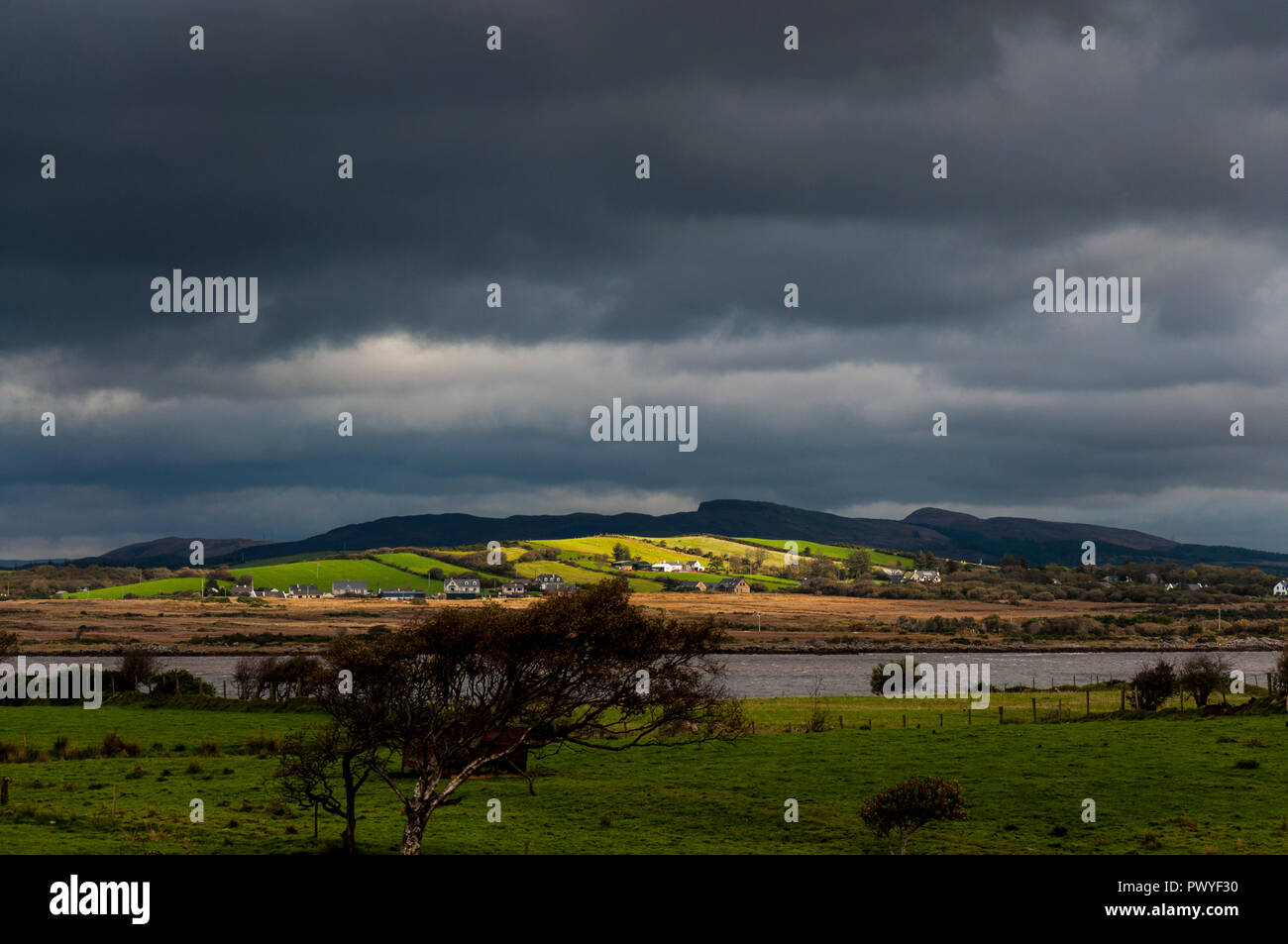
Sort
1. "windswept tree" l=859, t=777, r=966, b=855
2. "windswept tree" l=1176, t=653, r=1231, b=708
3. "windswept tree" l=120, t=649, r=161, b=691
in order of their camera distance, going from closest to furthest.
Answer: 1. "windswept tree" l=859, t=777, r=966, b=855
2. "windswept tree" l=1176, t=653, r=1231, b=708
3. "windswept tree" l=120, t=649, r=161, b=691

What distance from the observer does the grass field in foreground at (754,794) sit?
35938mm

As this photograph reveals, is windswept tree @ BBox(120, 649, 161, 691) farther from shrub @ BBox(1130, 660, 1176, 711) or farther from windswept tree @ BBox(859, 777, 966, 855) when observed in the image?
shrub @ BBox(1130, 660, 1176, 711)

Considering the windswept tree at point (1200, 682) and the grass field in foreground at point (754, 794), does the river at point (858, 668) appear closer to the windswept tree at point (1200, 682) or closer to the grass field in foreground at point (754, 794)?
the windswept tree at point (1200, 682)

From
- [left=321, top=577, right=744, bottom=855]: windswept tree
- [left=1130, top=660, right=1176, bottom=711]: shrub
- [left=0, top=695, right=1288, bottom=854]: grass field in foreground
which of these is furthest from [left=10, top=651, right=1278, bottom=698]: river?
[left=321, top=577, right=744, bottom=855]: windswept tree

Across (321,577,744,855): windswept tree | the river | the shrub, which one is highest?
(321,577,744,855): windswept tree

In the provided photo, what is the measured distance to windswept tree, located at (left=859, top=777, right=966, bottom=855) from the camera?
35.2 metres

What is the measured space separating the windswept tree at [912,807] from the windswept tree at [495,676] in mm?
6870

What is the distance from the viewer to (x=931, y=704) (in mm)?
89438

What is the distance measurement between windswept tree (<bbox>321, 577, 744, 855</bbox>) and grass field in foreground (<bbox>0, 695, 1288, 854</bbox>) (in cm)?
350

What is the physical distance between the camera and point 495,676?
3434cm

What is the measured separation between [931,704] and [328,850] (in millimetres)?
66119
